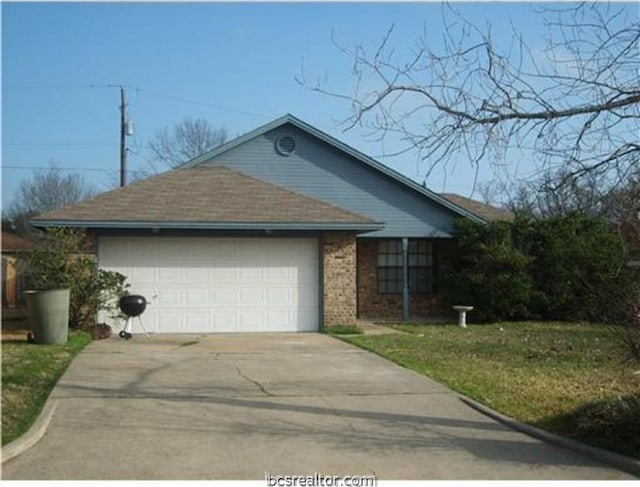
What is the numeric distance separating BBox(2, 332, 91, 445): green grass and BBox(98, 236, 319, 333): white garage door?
8.71 ft

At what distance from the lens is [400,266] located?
24.7 metres

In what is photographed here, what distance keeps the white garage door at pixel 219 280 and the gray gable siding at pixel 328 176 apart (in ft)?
14.1

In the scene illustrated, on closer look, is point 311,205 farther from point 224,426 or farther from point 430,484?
point 430,484

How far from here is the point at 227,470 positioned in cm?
688

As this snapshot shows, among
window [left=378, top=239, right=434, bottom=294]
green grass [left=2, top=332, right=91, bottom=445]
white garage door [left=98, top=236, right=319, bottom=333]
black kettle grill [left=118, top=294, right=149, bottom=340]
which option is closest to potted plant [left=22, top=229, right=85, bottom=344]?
green grass [left=2, top=332, right=91, bottom=445]

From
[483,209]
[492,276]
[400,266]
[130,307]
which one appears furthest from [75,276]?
[483,209]

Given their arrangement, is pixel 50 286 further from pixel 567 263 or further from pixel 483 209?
pixel 483 209

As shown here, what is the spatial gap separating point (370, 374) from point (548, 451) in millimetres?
4686

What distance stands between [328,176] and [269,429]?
15.7 m

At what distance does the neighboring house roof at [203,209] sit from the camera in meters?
18.3

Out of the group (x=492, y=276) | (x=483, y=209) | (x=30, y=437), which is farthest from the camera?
(x=483, y=209)

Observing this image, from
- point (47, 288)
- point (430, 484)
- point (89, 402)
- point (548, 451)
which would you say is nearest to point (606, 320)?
point (548, 451)

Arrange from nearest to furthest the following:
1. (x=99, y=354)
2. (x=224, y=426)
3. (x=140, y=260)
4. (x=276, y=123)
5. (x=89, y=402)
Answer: (x=224, y=426), (x=89, y=402), (x=99, y=354), (x=140, y=260), (x=276, y=123)

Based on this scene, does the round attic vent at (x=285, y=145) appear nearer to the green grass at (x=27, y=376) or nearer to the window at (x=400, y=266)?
the window at (x=400, y=266)
